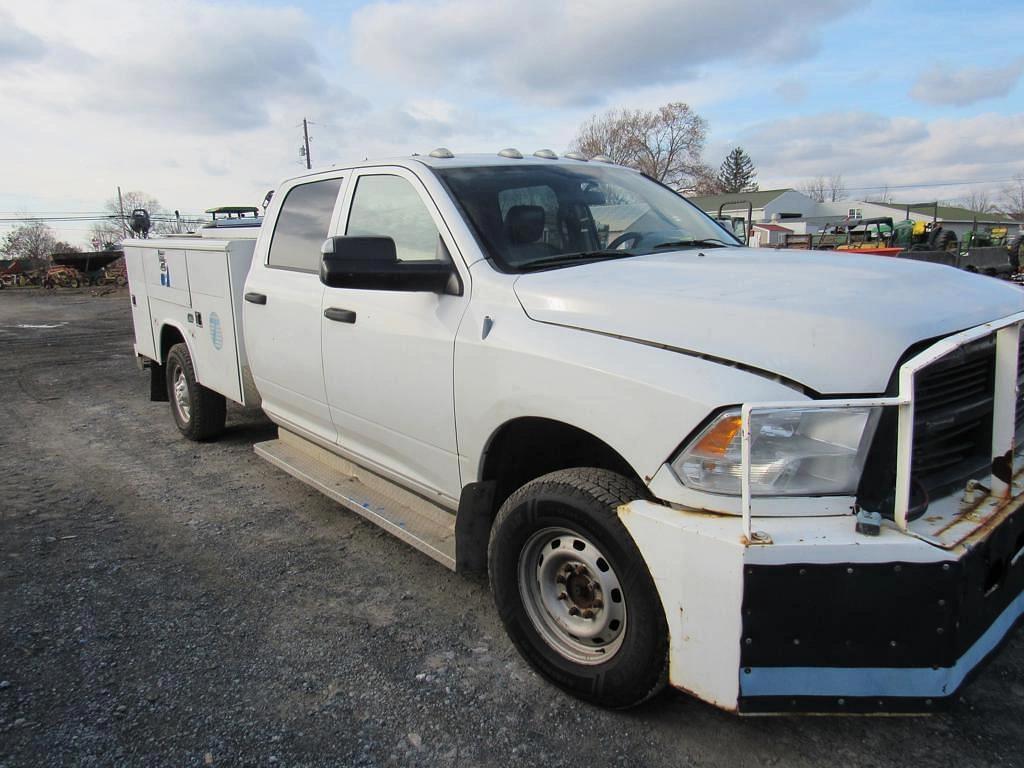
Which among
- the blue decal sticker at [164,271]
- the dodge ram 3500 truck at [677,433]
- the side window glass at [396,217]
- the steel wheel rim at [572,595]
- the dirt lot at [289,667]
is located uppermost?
→ the side window glass at [396,217]

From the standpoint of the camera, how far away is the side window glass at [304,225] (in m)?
4.04

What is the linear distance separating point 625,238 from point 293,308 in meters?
1.84

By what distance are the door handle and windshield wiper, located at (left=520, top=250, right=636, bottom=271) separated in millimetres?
1003

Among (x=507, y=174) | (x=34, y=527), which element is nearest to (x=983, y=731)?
(x=507, y=174)

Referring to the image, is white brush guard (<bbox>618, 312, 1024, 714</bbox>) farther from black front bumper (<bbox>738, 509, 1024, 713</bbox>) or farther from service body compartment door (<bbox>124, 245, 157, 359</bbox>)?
service body compartment door (<bbox>124, 245, 157, 359</bbox>)

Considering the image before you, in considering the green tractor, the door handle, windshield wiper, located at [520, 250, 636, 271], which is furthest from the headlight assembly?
the green tractor

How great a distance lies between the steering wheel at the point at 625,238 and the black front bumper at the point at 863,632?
1.79 meters

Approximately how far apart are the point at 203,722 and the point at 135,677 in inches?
18.0

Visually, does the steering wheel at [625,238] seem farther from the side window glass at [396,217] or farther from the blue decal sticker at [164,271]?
the blue decal sticker at [164,271]

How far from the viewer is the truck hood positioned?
2.03m

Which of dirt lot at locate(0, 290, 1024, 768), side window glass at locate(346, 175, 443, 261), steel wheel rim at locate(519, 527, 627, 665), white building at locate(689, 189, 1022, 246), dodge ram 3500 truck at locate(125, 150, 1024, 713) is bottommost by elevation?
dirt lot at locate(0, 290, 1024, 768)

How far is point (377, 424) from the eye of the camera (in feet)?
11.5

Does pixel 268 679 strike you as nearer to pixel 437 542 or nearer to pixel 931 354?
pixel 437 542

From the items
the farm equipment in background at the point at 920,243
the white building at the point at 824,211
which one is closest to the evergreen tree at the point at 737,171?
the white building at the point at 824,211
